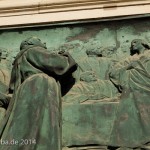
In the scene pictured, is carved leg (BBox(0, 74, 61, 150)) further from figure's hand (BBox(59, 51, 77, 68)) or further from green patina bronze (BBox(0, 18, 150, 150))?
figure's hand (BBox(59, 51, 77, 68))

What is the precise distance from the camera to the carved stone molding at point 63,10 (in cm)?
709

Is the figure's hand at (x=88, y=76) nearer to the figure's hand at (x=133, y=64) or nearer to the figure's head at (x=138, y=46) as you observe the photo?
the figure's hand at (x=133, y=64)

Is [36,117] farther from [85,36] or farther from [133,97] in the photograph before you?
[85,36]

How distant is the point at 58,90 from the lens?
6.41 metres

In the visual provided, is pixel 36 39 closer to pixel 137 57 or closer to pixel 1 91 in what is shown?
pixel 1 91

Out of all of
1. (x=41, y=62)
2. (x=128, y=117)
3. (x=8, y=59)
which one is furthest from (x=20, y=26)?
(x=128, y=117)

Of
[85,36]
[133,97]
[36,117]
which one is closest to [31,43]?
[85,36]

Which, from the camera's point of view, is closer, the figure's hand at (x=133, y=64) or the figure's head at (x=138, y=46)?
the figure's hand at (x=133, y=64)

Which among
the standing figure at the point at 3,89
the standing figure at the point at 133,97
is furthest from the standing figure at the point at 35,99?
the standing figure at the point at 133,97

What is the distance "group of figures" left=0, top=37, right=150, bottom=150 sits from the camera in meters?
5.99

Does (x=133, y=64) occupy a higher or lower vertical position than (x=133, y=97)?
higher

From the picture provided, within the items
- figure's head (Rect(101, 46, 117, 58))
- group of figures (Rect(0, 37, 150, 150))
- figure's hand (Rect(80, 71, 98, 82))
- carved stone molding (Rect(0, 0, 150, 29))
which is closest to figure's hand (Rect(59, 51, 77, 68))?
group of figures (Rect(0, 37, 150, 150))

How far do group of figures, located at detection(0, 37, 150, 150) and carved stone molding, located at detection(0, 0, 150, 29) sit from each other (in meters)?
0.45

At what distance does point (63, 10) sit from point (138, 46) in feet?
3.46
